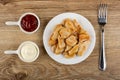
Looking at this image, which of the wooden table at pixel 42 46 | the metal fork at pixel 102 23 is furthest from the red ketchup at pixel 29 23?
the metal fork at pixel 102 23

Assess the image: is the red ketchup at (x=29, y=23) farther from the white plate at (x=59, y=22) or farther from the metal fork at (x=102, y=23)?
the metal fork at (x=102, y=23)

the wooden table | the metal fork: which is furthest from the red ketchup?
the metal fork

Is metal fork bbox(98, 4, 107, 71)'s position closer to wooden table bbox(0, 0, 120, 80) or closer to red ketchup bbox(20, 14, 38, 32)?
wooden table bbox(0, 0, 120, 80)

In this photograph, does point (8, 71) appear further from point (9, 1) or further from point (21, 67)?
point (9, 1)

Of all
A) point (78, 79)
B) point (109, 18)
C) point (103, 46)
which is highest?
point (109, 18)

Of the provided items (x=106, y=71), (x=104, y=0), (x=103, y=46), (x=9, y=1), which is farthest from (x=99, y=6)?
(x=9, y=1)
